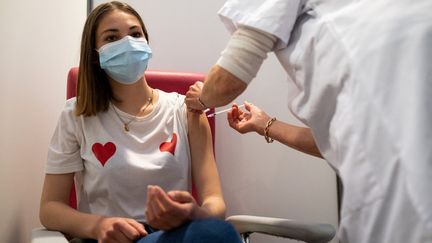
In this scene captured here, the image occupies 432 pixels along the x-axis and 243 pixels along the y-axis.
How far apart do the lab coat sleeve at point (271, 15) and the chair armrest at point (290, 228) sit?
558mm

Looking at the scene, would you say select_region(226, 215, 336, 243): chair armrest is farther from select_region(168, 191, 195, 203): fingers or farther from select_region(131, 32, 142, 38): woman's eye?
select_region(131, 32, 142, 38): woman's eye

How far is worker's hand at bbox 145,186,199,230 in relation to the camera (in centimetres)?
72

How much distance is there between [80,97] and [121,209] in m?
0.38

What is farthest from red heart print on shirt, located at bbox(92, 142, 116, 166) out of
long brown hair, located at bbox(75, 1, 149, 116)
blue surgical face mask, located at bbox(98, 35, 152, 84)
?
blue surgical face mask, located at bbox(98, 35, 152, 84)

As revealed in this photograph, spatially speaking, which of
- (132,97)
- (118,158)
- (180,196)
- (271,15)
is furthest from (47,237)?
(271,15)

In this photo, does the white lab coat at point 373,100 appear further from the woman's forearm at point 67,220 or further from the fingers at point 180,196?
the woman's forearm at point 67,220

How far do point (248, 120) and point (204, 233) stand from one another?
68cm

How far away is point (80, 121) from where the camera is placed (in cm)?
122

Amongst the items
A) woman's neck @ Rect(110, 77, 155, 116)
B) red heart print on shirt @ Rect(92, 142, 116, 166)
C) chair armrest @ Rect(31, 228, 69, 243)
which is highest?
woman's neck @ Rect(110, 77, 155, 116)

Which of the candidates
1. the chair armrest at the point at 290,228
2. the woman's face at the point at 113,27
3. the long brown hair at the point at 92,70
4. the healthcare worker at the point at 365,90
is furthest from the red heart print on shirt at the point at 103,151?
the healthcare worker at the point at 365,90

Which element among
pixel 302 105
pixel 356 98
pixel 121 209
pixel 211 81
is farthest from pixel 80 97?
pixel 356 98

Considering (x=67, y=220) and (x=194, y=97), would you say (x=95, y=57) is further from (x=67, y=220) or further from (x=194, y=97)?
A: (x=67, y=220)

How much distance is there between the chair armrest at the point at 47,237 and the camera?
0.92m

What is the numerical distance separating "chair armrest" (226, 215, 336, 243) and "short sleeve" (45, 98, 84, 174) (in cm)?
54
